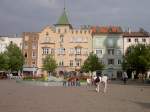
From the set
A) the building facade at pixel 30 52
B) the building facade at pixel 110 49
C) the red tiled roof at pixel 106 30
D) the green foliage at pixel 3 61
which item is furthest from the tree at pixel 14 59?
the red tiled roof at pixel 106 30

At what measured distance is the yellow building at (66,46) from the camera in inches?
3679

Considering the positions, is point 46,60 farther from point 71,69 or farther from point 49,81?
point 49,81

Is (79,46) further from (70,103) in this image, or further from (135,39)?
(70,103)

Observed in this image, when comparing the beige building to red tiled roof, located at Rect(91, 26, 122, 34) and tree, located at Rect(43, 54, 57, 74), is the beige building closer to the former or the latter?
red tiled roof, located at Rect(91, 26, 122, 34)

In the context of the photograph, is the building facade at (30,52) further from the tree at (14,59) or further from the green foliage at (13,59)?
the green foliage at (13,59)

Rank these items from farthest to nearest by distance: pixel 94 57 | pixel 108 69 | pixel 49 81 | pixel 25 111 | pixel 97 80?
pixel 108 69 → pixel 94 57 → pixel 49 81 → pixel 97 80 → pixel 25 111

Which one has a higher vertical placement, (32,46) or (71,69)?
(32,46)

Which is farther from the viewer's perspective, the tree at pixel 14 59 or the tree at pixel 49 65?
the tree at pixel 14 59

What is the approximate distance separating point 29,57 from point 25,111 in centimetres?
8209

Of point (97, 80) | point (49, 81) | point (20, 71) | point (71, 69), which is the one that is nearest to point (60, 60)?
point (71, 69)

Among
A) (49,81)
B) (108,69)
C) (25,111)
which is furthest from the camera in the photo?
(108,69)

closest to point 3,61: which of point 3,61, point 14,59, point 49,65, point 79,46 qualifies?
point 3,61

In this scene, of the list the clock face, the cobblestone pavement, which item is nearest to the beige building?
the clock face

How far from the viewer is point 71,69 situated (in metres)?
92.9
